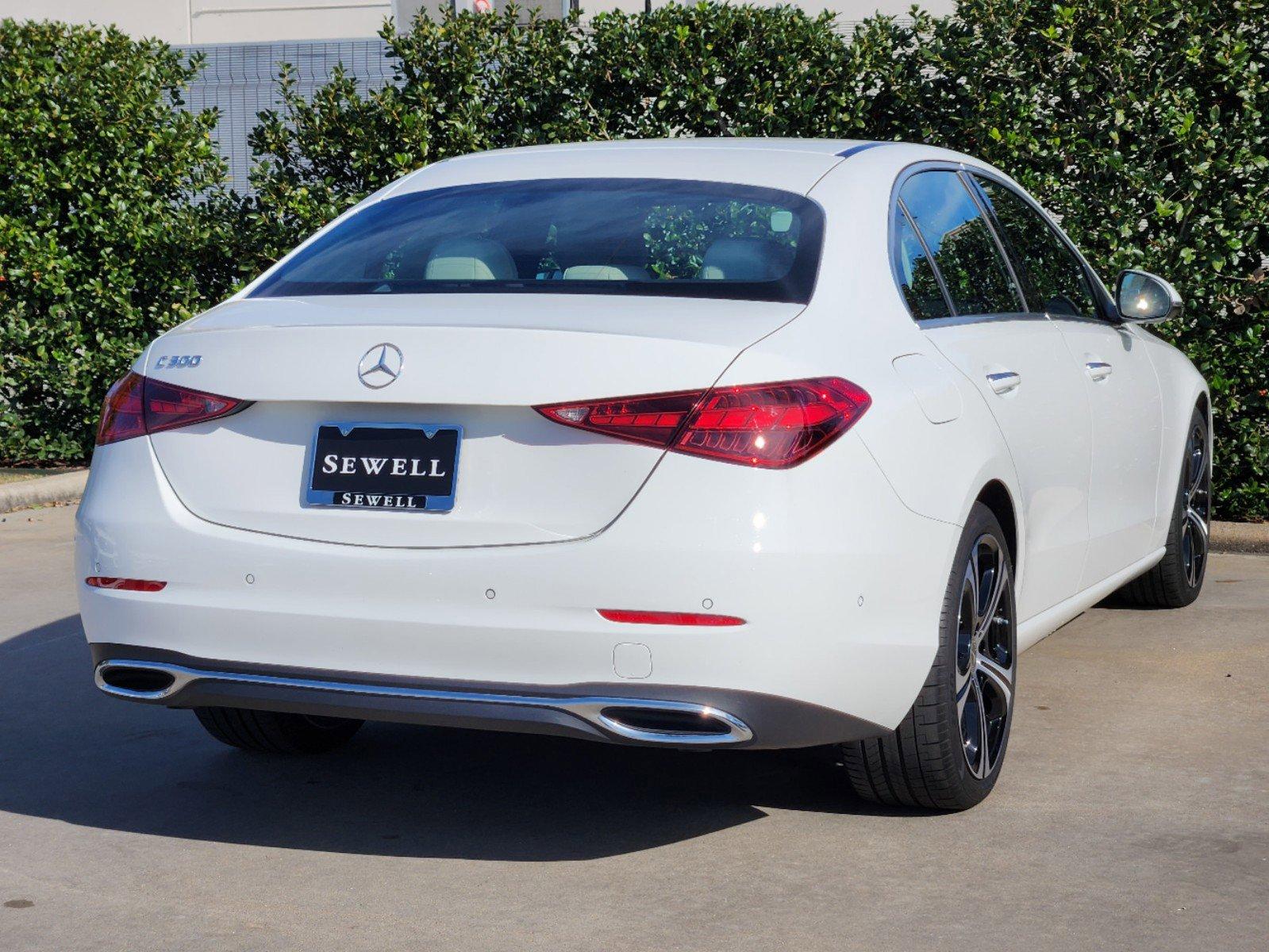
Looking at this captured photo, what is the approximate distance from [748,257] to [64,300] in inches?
298

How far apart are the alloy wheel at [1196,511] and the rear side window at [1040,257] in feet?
4.05

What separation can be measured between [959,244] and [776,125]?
4487 mm

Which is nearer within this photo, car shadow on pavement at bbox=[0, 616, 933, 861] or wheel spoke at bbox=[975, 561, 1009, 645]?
car shadow on pavement at bbox=[0, 616, 933, 861]

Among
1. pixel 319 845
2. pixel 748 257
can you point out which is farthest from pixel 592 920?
pixel 748 257

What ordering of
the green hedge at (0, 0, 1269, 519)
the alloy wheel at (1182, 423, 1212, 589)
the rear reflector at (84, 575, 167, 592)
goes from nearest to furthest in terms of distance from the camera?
the rear reflector at (84, 575, 167, 592), the alloy wheel at (1182, 423, 1212, 589), the green hedge at (0, 0, 1269, 519)

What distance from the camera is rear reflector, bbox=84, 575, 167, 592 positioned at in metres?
3.89

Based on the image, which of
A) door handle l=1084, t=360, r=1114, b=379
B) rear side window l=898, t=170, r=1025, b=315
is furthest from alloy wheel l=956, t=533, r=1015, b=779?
door handle l=1084, t=360, r=1114, b=379

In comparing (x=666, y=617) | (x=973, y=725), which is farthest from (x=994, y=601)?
(x=666, y=617)

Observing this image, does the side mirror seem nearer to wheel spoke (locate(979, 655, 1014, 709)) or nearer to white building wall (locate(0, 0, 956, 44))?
wheel spoke (locate(979, 655, 1014, 709))

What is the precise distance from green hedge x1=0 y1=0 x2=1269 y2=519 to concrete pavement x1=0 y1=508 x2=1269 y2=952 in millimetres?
3528

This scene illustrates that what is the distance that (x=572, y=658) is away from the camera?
3609 millimetres

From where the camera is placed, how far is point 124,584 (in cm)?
395

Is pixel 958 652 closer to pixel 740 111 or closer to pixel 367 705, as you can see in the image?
pixel 367 705

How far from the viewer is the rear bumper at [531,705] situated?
361 cm
